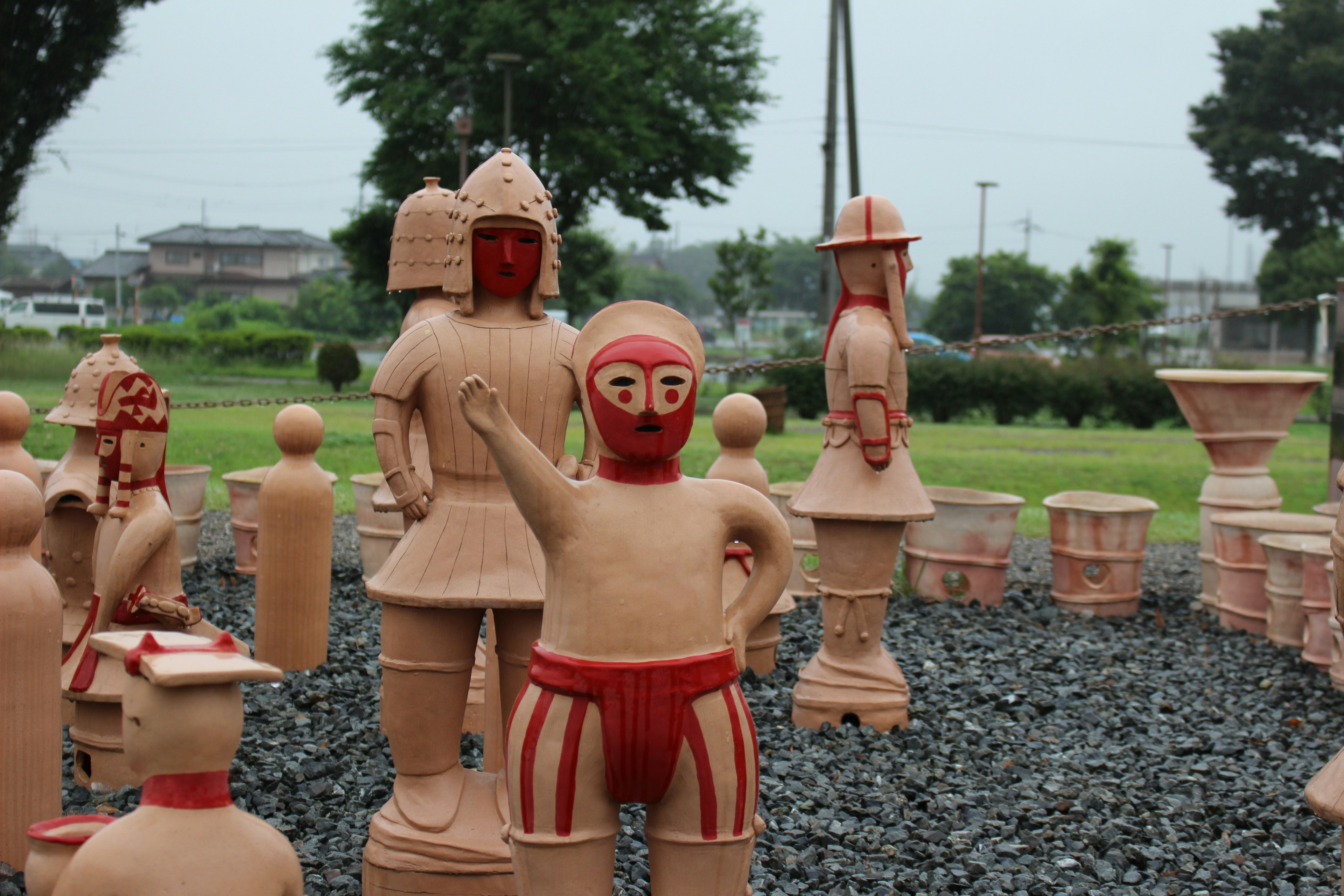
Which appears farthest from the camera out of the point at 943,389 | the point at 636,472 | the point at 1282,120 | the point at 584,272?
the point at 1282,120

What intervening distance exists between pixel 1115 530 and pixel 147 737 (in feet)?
20.1

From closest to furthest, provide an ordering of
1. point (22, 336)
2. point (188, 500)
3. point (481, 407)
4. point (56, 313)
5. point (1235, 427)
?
point (481, 407), point (188, 500), point (1235, 427), point (22, 336), point (56, 313)

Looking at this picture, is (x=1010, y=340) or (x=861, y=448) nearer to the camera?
(x=861, y=448)

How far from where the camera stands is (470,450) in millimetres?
3180

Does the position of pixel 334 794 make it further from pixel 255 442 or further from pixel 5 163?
pixel 5 163

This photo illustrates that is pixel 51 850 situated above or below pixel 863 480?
below

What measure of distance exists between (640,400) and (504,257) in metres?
1.06

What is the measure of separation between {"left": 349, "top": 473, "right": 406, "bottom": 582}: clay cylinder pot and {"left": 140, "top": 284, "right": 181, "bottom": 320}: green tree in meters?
52.7

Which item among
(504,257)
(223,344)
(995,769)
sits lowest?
(995,769)

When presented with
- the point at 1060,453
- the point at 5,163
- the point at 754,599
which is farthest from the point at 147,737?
the point at 5,163

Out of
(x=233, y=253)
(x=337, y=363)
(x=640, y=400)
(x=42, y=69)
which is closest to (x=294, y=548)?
(x=640, y=400)

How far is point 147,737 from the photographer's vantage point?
6.23ft

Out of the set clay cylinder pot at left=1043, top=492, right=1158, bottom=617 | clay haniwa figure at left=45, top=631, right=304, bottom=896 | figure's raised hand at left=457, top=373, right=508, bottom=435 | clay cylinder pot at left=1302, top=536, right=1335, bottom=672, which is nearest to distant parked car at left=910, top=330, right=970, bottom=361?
clay cylinder pot at left=1043, top=492, right=1158, bottom=617

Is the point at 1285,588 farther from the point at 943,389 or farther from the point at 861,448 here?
the point at 943,389
